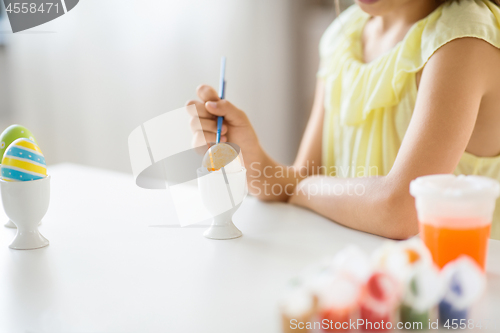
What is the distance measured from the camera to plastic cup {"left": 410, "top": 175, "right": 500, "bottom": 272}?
0.44 m

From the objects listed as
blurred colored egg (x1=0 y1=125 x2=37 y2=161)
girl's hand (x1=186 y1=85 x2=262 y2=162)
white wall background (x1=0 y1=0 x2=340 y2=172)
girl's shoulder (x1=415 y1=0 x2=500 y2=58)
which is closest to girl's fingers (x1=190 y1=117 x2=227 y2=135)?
girl's hand (x1=186 y1=85 x2=262 y2=162)

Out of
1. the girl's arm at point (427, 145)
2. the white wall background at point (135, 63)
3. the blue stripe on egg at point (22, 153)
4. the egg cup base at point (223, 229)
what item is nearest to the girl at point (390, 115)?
the girl's arm at point (427, 145)

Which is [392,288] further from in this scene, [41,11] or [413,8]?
[41,11]

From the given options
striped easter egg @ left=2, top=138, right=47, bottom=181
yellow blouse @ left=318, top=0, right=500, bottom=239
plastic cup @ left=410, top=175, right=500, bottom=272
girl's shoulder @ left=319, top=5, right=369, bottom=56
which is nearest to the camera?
plastic cup @ left=410, top=175, right=500, bottom=272

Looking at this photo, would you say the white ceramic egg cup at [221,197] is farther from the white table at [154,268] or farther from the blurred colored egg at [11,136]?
the blurred colored egg at [11,136]

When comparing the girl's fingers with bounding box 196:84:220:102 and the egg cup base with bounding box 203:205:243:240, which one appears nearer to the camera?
the egg cup base with bounding box 203:205:243:240

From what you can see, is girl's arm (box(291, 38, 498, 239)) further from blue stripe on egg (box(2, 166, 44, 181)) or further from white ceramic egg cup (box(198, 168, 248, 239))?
blue stripe on egg (box(2, 166, 44, 181))

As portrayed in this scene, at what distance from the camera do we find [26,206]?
2.01 ft

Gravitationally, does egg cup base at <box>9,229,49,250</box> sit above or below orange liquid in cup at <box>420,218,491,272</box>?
below

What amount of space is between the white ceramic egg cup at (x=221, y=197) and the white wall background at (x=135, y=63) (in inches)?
61.0

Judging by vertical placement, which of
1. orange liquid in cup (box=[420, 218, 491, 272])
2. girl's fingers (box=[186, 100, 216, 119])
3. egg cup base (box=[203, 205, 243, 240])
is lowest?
Answer: egg cup base (box=[203, 205, 243, 240])

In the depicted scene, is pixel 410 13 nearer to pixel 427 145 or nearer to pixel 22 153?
pixel 427 145

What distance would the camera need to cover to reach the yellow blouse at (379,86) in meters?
0.80

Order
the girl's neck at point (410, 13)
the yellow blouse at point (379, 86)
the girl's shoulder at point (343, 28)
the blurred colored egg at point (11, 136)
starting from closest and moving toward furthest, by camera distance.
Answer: the blurred colored egg at point (11, 136) < the yellow blouse at point (379, 86) < the girl's neck at point (410, 13) < the girl's shoulder at point (343, 28)
